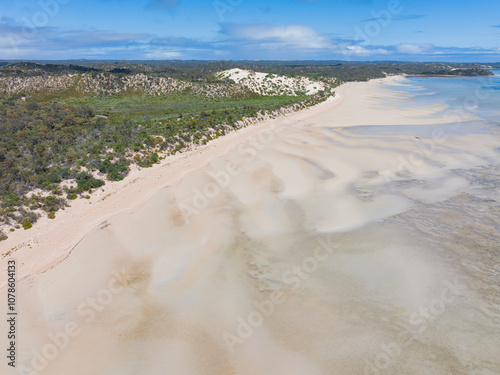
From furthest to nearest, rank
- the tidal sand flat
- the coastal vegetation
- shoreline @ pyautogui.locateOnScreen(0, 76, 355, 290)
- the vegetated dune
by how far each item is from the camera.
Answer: the vegetated dune < the coastal vegetation < shoreline @ pyautogui.locateOnScreen(0, 76, 355, 290) < the tidal sand flat

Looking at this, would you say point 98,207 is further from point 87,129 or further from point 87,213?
point 87,129

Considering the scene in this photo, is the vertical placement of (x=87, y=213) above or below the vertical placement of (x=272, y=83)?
below

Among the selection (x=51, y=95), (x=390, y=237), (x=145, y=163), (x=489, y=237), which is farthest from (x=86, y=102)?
(x=489, y=237)

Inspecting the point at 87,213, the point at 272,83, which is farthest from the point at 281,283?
the point at 272,83

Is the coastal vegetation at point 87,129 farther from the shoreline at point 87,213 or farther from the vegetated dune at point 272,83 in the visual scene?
the vegetated dune at point 272,83

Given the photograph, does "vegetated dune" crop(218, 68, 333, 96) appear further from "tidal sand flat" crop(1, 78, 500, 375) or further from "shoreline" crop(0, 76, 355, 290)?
"tidal sand flat" crop(1, 78, 500, 375)

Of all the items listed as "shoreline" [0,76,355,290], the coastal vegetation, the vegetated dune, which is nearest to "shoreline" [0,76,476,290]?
"shoreline" [0,76,355,290]
